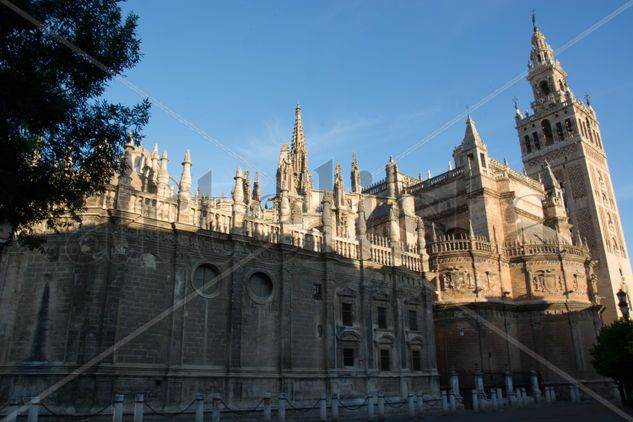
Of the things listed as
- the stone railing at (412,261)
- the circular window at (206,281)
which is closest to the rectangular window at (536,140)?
the stone railing at (412,261)

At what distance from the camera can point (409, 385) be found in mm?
27188

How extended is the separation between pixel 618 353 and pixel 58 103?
1007 inches

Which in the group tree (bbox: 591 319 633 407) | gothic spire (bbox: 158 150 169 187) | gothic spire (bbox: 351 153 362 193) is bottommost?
tree (bbox: 591 319 633 407)

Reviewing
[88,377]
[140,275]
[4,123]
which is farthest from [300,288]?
[4,123]

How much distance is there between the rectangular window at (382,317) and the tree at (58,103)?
17267 mm

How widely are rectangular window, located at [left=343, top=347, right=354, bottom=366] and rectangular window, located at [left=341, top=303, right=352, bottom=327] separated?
3.94 ft

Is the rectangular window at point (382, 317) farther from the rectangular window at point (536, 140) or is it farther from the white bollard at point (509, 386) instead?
the rectangular window at point (536, 140)

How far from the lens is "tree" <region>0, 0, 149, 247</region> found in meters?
10.3

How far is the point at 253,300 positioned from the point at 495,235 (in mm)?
24198

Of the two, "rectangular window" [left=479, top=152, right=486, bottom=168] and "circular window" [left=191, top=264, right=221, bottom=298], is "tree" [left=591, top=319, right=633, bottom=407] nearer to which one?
"rectangular window" [left=479, top=152, right=486, bottom=168]

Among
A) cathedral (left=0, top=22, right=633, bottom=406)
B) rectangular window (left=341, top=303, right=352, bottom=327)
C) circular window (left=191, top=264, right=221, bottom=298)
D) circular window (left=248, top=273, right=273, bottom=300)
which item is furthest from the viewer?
rectangular window (left=341, top=303, right=352, bottom=327)

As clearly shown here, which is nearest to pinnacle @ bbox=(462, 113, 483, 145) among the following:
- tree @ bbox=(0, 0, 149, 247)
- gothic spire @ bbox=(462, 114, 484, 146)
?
gothic spire @ bbox=(462, 114, 484, 146)

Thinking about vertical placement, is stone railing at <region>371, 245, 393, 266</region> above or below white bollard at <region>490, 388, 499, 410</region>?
above

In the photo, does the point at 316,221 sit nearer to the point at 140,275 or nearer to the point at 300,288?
the point at 300,288
